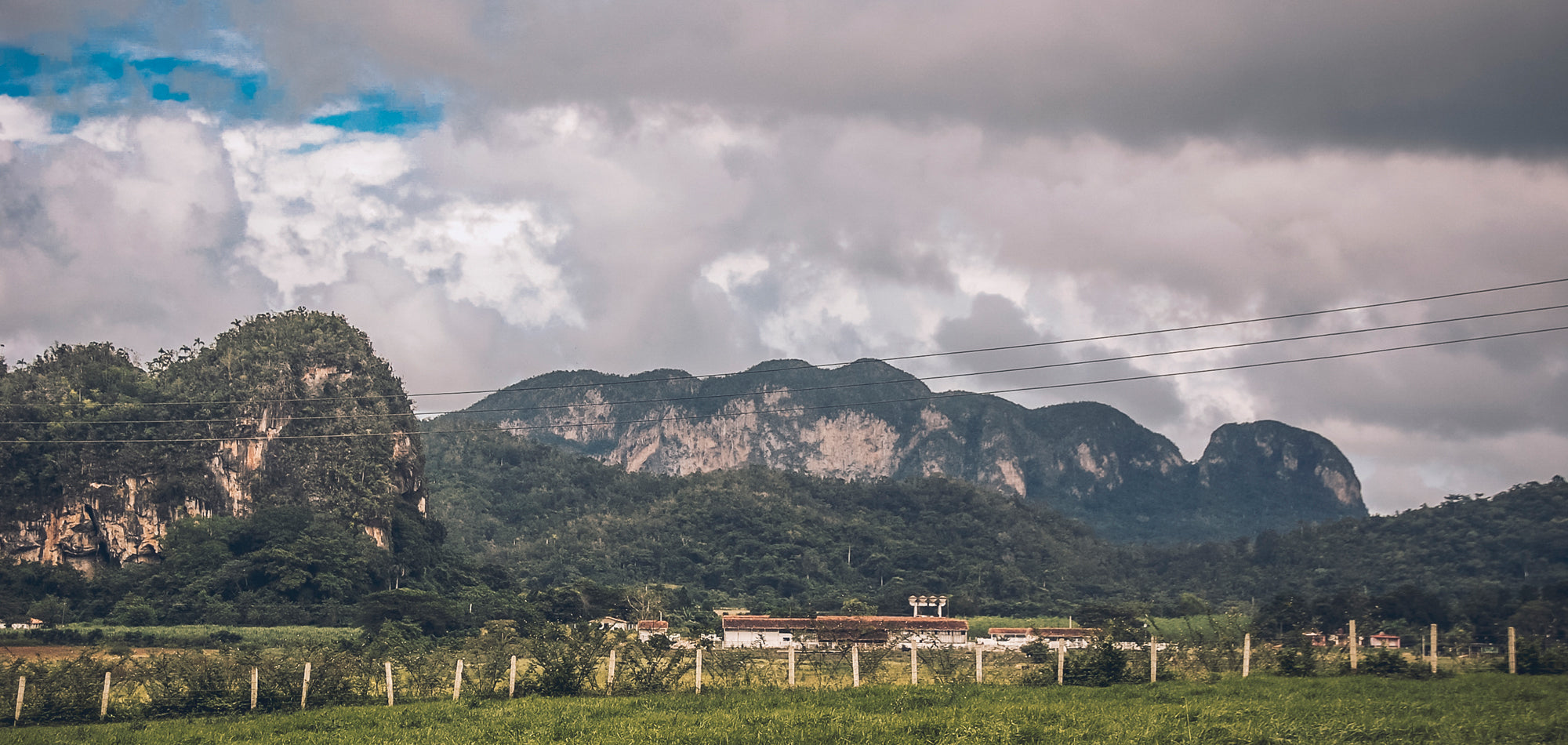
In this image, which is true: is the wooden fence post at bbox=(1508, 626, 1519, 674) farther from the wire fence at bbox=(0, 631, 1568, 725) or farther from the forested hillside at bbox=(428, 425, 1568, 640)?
the forested hillside at bbox=(428, 425, 1568, 640)

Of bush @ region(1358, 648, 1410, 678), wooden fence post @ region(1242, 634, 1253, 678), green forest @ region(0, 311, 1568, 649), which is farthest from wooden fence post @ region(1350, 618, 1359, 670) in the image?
green forest @ region(0, 311, 1568, 649)

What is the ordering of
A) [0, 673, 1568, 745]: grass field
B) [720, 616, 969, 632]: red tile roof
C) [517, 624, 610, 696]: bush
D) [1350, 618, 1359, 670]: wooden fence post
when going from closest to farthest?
[0, 673, 1568, 745]: grass field < [517, 624, 610, 696]: bush < [1350, 618, 1359, 670]: wooden fence post < [720, 616, 969, 632]: red tile roof

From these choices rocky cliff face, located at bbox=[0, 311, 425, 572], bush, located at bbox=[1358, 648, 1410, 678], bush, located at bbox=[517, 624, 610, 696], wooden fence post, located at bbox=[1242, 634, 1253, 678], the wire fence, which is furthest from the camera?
rocky cliff face, located at bbox=[0, 311, 425, 572]

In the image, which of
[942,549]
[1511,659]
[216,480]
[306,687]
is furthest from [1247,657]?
[942,549]

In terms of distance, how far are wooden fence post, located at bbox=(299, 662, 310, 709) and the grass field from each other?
125 centimetres

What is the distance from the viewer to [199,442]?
104500mm

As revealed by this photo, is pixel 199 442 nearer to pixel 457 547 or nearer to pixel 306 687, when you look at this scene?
pixel 457 547

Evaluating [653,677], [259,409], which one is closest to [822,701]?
[653,677]

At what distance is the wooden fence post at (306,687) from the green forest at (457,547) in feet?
123

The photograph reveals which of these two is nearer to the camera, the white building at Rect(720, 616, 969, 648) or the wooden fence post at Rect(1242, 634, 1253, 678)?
the wooden fence post at Rect(1242, 634, 1253, 678)

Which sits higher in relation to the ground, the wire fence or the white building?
the wire fence

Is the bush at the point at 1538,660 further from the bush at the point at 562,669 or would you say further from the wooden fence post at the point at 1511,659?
the bush at the point at 562,669

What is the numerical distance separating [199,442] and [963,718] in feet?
322

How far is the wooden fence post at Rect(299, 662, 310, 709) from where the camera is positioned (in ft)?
96.6
